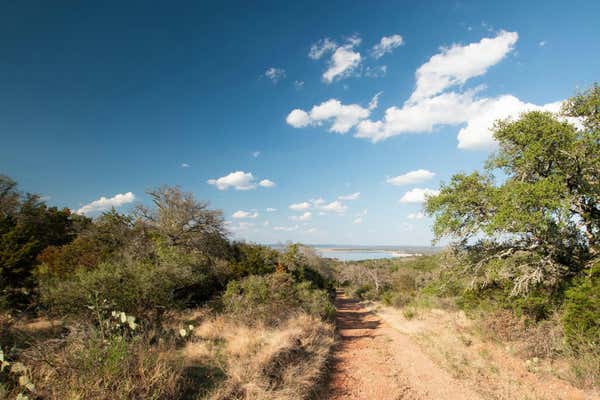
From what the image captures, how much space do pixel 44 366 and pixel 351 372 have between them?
6.48m

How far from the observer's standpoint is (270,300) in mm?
10211

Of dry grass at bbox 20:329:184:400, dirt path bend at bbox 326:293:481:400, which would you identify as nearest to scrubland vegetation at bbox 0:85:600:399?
dry grass at bbox 20:329:184:400

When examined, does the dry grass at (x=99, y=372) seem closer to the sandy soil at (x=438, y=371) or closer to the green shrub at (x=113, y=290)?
the green shrub at (x=113, y=290)

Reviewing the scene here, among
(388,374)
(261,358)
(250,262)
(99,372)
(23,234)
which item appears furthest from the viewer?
(250,262)

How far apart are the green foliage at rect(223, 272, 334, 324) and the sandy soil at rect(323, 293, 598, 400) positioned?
6.19 feet

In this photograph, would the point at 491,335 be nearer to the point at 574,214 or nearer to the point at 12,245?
the point at 574,214

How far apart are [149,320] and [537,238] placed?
1238cm

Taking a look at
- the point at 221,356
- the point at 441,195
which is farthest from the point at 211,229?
the point at 441,195

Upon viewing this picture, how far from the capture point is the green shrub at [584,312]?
599cm

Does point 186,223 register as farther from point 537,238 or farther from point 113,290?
point 537,238

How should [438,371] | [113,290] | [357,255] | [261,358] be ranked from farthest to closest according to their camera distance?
[357,255] → [113,290] → [438,371] → [261,358]

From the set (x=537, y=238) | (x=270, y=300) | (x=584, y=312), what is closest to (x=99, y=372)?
(x=270, y=300)

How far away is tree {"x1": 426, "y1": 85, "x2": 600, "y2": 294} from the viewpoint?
7215mm

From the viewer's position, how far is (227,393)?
442 cm
